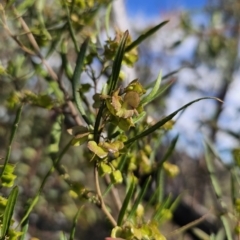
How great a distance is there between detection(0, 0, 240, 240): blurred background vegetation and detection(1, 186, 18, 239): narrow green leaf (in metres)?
0.04

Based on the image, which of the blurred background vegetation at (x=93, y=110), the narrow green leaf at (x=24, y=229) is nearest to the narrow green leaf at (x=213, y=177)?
the blurred background vegetation at (x=93, y=110)

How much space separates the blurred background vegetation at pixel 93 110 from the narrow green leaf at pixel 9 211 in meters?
0.04

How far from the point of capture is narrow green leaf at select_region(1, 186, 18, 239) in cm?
41

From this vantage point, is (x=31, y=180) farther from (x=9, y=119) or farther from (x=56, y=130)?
(x=56, y=130)

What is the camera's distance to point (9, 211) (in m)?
0.41

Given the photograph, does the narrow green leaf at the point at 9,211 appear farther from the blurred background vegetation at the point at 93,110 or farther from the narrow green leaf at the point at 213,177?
the narrow green leaf at the point at 213,177

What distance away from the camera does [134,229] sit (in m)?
0.45

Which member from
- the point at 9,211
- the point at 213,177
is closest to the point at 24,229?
the point at 9,211

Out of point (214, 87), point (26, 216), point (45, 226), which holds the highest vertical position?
point (214, 87)

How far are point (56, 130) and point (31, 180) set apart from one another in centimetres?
156

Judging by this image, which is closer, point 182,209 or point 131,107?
point 131,107

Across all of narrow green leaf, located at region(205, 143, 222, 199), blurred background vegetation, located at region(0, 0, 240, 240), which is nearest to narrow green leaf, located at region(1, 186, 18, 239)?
blurred background vegetation, located at region(0, 0, 240, 240)

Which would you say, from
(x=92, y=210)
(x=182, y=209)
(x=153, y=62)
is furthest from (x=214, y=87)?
(x=182, y=209)

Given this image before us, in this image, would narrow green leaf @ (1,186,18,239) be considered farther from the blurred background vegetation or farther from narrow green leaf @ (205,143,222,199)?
narrow green leaf @ (205,143,222,199)
